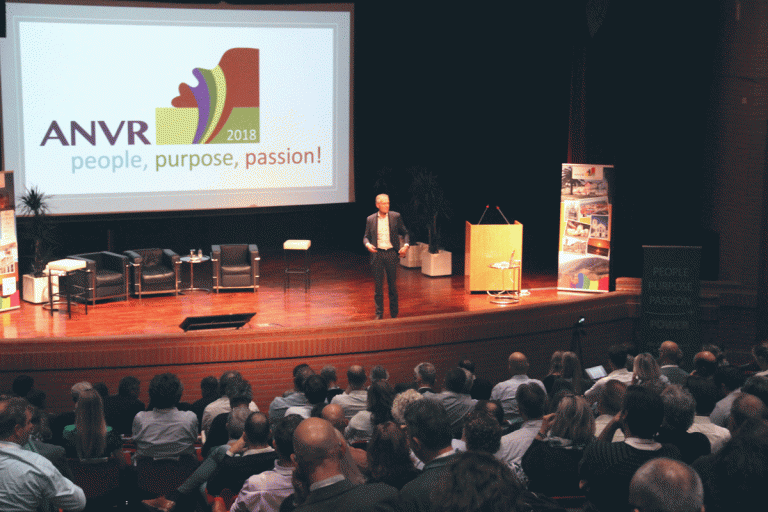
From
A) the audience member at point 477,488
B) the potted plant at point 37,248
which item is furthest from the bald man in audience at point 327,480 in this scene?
the potted plant at point 37,248

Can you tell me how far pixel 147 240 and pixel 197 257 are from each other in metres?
1.72

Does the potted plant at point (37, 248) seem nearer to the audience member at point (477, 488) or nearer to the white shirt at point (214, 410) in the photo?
the white shirt at point (214, 410)

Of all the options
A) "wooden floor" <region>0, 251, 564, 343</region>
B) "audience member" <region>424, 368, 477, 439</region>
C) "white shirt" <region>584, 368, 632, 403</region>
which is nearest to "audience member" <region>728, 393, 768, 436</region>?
"white shirt" <region>584, 368, 632, 403</region>

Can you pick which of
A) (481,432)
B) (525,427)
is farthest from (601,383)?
(481,432)

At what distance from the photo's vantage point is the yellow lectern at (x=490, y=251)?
32.0 feet

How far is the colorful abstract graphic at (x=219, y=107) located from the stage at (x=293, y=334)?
6.08 feet

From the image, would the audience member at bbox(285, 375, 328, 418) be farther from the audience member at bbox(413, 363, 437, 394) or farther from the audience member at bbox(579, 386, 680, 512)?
the audience member at bbox(579, 386, 680, 512)

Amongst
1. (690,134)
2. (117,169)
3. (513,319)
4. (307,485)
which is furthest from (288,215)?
(307,485)

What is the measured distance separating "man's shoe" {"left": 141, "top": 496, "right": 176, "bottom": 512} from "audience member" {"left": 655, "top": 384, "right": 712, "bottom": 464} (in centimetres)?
244

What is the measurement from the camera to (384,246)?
28.6 feet

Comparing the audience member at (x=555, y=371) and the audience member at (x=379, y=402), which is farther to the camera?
the audience member at (x=555, y=371)

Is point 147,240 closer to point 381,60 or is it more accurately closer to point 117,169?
point 117,169

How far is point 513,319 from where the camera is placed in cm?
873

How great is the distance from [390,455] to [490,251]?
6884 millimetres
